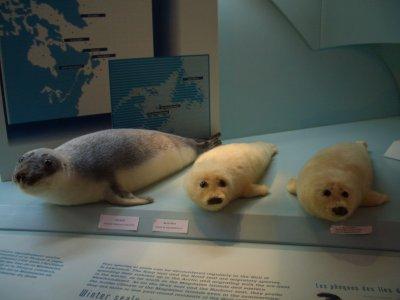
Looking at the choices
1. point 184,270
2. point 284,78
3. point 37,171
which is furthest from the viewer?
point 284,78

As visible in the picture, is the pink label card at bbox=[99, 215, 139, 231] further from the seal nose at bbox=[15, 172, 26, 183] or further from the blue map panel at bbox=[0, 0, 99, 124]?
the blue map panel at bbox=[0, 0, 99, 124]

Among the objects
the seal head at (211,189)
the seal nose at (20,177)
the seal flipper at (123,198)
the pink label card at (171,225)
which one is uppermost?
the seal nose at (20,177)

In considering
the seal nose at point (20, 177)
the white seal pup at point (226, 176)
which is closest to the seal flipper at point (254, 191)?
the white seal pup at point (226, 176)

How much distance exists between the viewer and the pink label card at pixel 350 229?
1.38 metres

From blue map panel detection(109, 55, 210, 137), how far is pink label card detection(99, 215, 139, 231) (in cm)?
52

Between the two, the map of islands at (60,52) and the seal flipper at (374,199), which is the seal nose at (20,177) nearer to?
the map of islands at (60,52)

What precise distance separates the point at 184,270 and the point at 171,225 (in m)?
0.21

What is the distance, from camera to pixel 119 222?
4.95 feet

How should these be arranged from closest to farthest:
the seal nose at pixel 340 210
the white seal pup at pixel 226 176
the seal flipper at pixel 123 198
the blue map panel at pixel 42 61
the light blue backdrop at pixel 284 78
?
the seal nose at pixel 340 210 → the white seal pup at pixel 226 176 → the seal flipper at pixel 123 198 → the blue map panel at pixel 42 61 → the light blue backdrop at pixel 284 78

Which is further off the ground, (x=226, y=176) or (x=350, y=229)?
(x=226, y=176)

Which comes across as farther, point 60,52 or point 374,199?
point 60,52

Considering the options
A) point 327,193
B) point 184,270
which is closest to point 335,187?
point 327,193

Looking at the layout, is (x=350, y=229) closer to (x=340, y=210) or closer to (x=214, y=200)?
(x=340, y=210)

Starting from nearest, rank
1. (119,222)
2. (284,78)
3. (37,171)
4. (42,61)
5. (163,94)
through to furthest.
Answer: (37,171), (119,222), (42,61), (163,94), (284,78)
